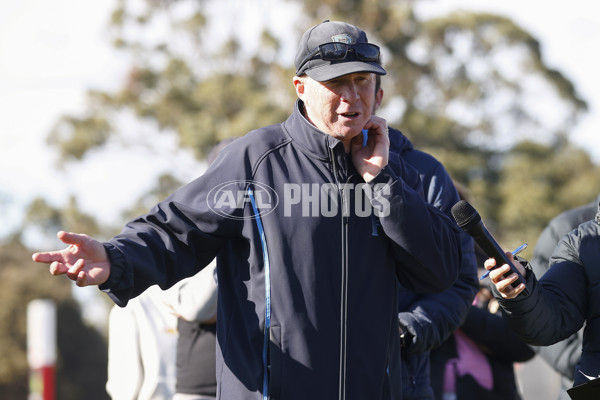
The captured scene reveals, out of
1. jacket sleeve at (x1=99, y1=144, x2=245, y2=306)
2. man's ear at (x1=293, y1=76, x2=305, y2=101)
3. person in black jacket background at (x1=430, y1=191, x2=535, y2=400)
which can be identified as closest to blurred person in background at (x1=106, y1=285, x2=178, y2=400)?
person in black jacket background at (x1=430, y1=191, x2=535, y2=400)

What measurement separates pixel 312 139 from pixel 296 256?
432 millimetres

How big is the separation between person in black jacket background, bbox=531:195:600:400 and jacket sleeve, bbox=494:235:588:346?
1118mm

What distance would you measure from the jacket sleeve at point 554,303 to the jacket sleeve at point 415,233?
218 mm

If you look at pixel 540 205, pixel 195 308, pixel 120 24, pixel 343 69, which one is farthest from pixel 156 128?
pixel 343 69

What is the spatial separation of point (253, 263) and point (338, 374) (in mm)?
468

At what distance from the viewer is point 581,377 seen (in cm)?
353

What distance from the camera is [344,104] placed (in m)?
3.34

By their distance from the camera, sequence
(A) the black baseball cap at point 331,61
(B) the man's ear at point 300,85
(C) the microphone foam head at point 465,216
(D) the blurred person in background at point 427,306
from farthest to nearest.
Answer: (D) the blurred person in background at point 427,306, (B) the man's ear at point 300,85, (A) the black baseball cap at point 331,61, (C) the microphone foam head at point 465,216

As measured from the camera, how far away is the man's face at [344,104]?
131 inches

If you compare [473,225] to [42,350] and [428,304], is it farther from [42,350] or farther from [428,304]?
[42,350]

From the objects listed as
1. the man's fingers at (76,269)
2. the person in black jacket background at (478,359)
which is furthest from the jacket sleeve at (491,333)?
the man's fingers at (76,269)

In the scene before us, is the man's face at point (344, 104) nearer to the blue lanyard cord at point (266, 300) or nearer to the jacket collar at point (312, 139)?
the jacket collar at point (312, 139)

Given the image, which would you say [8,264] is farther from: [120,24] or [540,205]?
[540,205]

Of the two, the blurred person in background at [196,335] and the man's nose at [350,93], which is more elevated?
the man's nose at [350,93]
